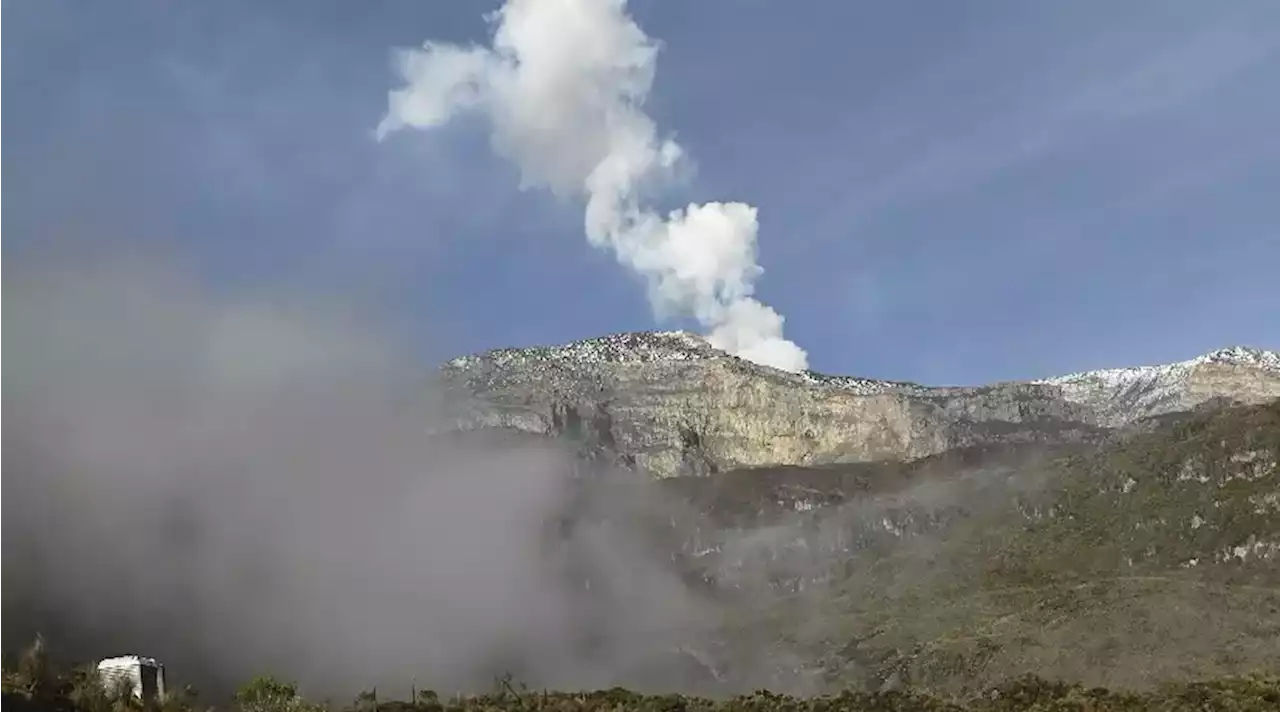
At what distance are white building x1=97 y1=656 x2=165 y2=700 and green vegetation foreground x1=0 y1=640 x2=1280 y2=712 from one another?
0.65m

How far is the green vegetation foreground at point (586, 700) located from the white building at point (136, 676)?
0.65m

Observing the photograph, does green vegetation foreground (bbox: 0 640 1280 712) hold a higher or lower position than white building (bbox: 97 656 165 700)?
lower

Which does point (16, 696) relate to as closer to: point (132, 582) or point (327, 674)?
point (132, 582)

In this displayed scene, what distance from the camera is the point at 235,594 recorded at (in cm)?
19650

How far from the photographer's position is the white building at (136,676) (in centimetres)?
2778

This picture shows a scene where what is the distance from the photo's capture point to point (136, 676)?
32344 millimetres

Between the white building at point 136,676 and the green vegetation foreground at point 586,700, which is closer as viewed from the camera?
the green vegetation foreground at point 586,700

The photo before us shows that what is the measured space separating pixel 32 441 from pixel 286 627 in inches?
2031

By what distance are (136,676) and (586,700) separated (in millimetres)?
31227

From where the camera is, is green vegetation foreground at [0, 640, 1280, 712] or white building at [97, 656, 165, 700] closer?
green vegetation foreground at [0, 640, 1280, 712]

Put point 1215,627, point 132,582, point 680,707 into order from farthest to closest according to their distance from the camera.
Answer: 1. point 132,582
2. point 1215,627
3. point 680,707

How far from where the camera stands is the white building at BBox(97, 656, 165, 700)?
2778 centimetres

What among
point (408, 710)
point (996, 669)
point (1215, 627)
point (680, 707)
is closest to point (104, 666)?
point (408, 710)

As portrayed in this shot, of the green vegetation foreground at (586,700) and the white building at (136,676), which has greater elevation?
the white building at (136,676)
